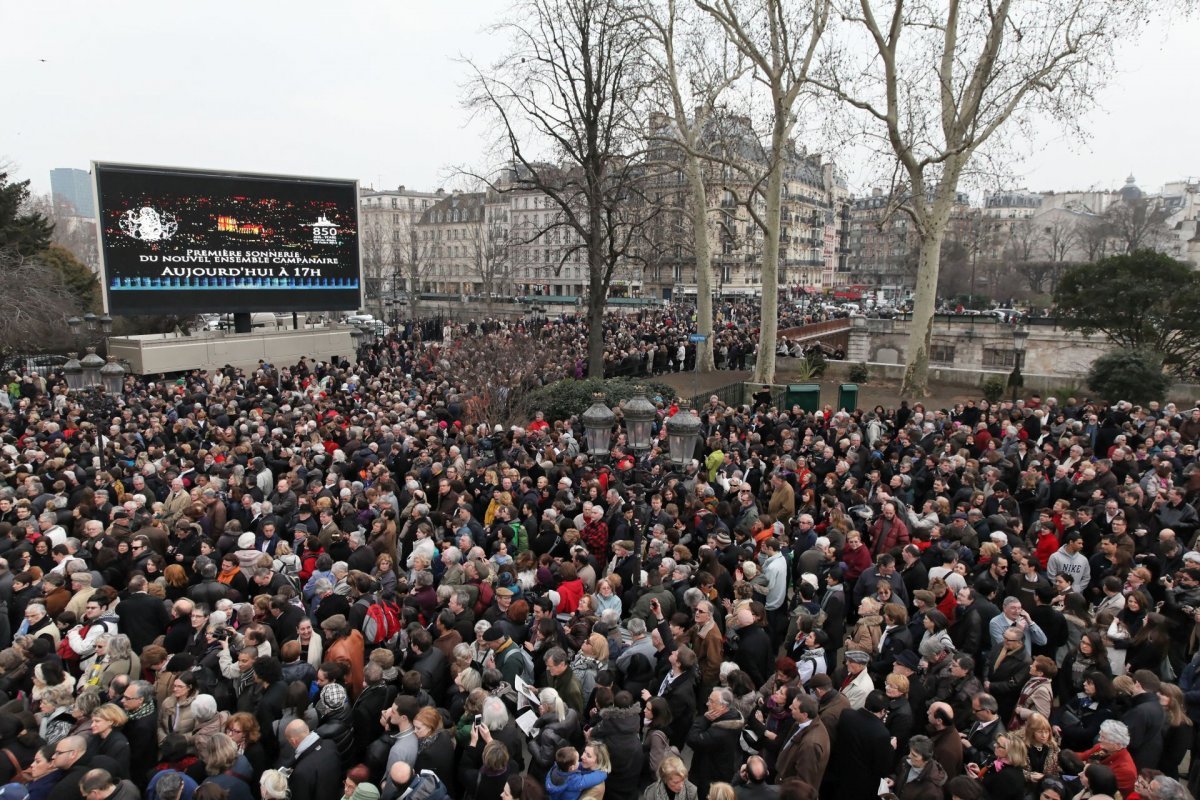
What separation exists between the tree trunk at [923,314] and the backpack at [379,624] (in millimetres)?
19074

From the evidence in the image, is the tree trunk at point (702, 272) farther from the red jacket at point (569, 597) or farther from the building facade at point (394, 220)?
the building facade at point (394, 220)

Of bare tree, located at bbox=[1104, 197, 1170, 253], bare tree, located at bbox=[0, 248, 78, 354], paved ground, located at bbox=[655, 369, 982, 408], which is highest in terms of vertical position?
bare tree, located at bbox=[1104, 197, 1170, 253]

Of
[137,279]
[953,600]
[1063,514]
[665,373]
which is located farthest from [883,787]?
[137,279]

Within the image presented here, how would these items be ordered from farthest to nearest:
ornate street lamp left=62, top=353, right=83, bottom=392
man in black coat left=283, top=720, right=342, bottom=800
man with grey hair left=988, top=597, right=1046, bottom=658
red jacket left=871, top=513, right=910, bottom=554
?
ornate street lamp left=62, top=353, right=83, bottom=392, red jacket left=871, top=513, right=910, bottom=554, man with grey hair left=988, top=597, right=1046, bottom=658, man in black coat left=283, top=720, right=342, bottom=800

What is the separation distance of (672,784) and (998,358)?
35.4m

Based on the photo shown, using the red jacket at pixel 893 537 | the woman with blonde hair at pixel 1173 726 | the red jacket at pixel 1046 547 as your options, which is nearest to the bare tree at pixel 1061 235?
the red jacket at pixel 1046 547

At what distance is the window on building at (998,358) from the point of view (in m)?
34.6

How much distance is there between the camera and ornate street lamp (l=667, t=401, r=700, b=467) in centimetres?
753

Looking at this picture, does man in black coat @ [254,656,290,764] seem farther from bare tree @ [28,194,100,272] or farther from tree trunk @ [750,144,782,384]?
bare tree @ [28,194,100,272]

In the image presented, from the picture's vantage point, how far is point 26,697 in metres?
5.48

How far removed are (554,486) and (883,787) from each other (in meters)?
6.49

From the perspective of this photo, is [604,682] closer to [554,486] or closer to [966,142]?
[554,486]

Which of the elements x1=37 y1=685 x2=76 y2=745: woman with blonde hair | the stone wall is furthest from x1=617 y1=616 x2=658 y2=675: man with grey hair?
the stone wall

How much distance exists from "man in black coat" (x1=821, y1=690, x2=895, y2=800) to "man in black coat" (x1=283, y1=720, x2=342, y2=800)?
10.3 ft
